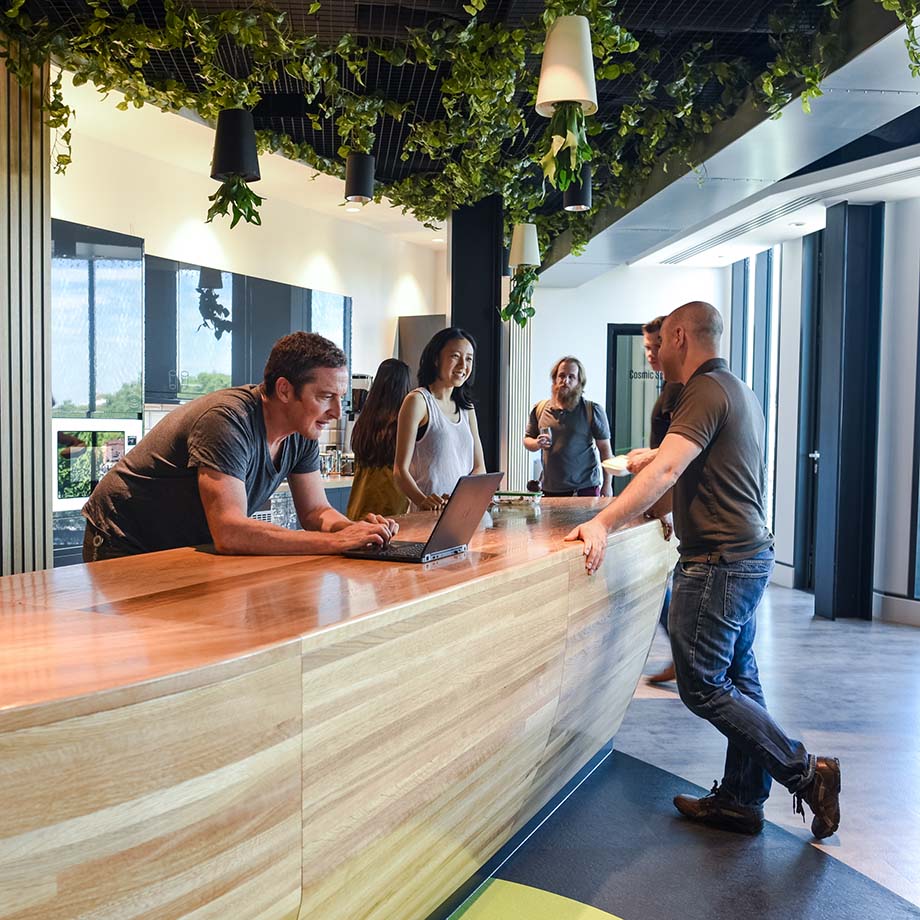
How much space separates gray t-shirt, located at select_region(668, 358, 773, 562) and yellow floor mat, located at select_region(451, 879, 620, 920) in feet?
3.73

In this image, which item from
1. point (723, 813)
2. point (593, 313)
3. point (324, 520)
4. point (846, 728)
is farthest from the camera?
point (593, 313)

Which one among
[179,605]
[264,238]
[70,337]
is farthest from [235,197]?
[264,238]

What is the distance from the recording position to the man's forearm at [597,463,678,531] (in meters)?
2.80

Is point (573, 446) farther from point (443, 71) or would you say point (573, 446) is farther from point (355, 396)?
point (443, 71)

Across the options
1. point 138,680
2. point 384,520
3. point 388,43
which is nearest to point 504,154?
point 388,43

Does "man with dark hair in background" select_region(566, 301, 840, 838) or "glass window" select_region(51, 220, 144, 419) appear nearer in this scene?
"man with dark hair in background" select_region(566, 301, 840, 838)

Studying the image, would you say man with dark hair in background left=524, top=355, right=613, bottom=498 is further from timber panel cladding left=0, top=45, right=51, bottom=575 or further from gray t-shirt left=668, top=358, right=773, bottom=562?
timber panel cladding left=0, top=45, right=51, bottom=575

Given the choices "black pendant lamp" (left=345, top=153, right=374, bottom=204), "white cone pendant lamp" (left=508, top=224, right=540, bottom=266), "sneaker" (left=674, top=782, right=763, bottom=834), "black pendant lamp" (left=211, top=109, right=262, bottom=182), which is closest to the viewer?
"sneaker" (left=674, top=782, right=763, bottom=834)

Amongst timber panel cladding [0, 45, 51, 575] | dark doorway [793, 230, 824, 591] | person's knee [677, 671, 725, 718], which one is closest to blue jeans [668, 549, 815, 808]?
person's knee [677, 671, 725, 718]

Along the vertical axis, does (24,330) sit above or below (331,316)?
below

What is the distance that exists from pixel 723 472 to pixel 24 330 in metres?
2.61

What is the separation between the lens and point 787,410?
830cm

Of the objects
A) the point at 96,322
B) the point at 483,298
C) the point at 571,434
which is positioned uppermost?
the point at 483,298

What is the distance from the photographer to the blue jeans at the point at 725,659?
120 inches
